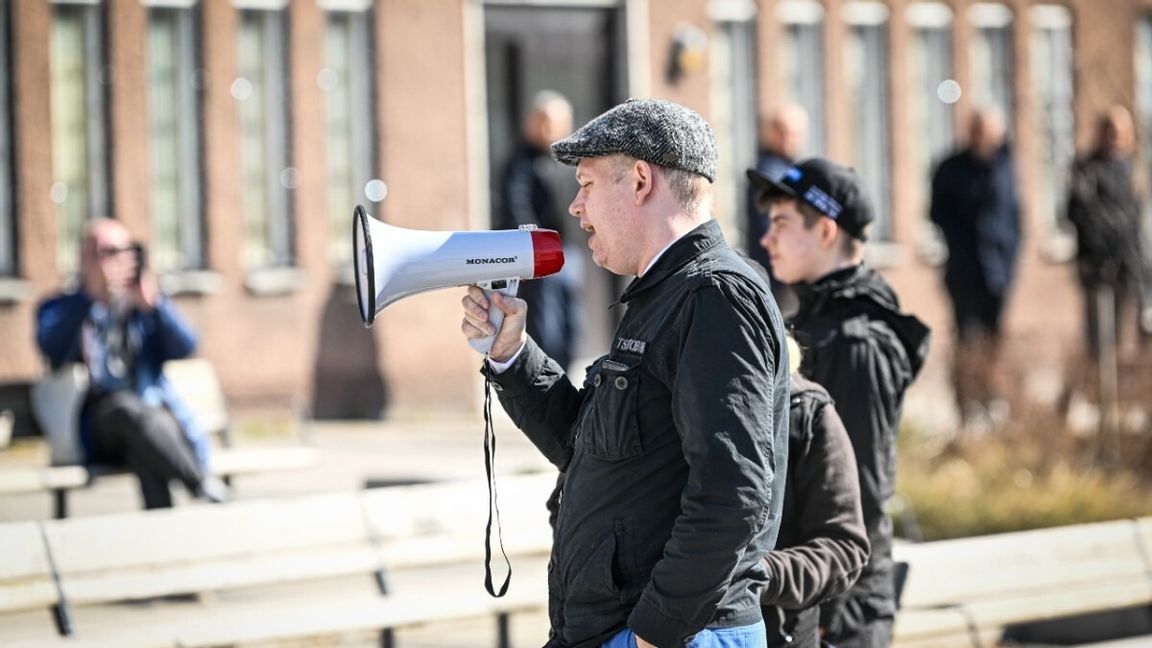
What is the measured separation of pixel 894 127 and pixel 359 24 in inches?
211

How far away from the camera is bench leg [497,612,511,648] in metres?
6.33

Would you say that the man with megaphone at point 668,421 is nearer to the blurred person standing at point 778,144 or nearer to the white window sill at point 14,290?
the blurred person standing at point 778,144

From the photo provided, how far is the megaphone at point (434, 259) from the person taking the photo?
141 inches

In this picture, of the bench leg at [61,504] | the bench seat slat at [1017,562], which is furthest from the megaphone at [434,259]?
the bench leg at [61,504]

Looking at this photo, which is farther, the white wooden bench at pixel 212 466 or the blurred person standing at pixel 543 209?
the blurred person standing at pixel 543 209

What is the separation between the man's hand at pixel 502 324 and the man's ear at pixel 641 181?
0.40 metres

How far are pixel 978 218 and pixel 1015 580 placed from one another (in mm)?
6205

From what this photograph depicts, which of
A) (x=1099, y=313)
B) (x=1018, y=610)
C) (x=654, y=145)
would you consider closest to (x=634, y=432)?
(x=654, y=145)

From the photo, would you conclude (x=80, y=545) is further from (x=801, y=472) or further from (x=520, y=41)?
(x=520, y=41)

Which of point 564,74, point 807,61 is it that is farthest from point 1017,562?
point 807,61

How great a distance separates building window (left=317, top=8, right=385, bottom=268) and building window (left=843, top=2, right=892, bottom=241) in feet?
15.8

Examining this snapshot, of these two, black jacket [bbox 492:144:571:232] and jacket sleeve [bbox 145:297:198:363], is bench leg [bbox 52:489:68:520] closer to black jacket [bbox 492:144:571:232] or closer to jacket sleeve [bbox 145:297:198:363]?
jacket sleeve [bbox 145:297:198:363]

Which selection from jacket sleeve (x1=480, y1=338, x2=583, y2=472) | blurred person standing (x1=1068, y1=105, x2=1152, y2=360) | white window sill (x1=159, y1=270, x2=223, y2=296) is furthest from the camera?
white window sill (x1=159, y1=270, x2=223, y2=296)

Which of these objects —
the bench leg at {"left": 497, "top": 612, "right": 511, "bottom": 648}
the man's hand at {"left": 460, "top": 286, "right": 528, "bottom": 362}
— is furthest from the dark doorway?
the man's hand at {"left": 460, "top": 286, "right": 528, "bottom": 362}
